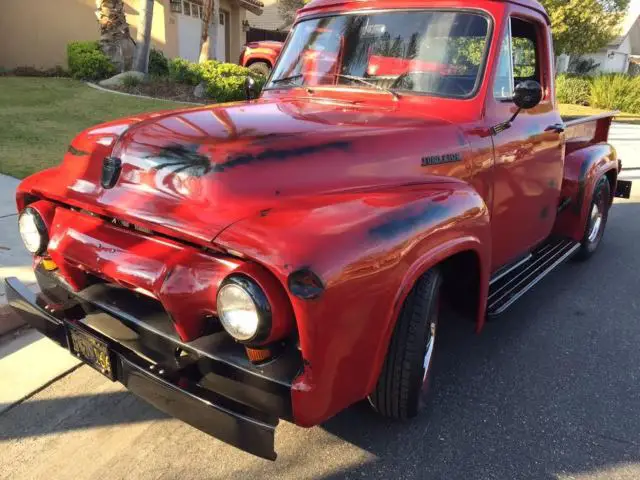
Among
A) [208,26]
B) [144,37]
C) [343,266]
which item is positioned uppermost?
[208,26]

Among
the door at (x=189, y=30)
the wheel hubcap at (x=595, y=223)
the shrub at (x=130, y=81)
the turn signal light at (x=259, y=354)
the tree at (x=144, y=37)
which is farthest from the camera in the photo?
the door at (x=189, y=30)

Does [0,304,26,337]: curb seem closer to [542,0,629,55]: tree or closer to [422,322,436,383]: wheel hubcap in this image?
[422,322,436,383]: wheel hubcap

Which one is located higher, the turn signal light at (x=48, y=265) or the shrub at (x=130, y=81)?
the shrub at (x=130, y=81)

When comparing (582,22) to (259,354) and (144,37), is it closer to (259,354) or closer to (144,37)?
(144,37)

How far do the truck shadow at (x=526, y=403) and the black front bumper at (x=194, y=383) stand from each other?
716mm

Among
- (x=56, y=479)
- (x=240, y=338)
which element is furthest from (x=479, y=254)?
(x=56, y=479)

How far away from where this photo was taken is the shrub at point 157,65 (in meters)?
15.0

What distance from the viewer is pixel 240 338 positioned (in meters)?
1.99

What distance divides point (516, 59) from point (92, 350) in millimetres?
3017

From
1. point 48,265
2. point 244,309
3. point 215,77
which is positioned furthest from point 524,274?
point 215,77

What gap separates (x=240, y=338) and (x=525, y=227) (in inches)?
96.6

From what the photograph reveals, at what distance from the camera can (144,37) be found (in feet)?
45.0

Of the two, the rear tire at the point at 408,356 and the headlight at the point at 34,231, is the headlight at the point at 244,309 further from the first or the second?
the headlight at the point at 34,231

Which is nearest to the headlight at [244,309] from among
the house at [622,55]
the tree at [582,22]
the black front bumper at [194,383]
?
the black front bumper at [194,383]
